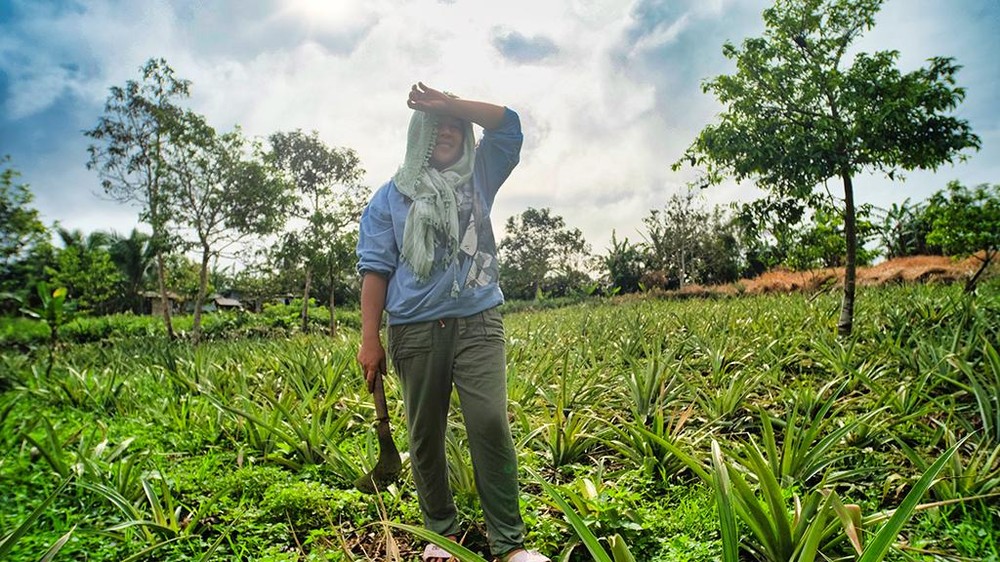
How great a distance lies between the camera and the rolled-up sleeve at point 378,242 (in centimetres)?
189

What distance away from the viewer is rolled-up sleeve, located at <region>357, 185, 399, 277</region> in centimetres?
189

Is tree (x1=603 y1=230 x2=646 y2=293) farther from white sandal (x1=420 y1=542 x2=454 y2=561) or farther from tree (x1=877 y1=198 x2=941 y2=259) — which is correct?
white sandal (x1=420 y1=542 x2=454 y2=561)

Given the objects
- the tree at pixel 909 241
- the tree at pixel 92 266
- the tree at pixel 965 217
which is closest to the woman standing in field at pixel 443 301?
the tree at pixel 965 217

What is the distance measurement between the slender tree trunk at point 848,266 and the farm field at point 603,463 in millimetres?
374

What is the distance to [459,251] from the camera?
6.21 ft

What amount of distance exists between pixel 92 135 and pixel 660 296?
17.7 metres

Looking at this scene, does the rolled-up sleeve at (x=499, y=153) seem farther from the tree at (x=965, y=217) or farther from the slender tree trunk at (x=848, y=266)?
the tree at (x=965, y=217)

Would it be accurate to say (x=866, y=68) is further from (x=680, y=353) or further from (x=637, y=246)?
(x=637, y=246)

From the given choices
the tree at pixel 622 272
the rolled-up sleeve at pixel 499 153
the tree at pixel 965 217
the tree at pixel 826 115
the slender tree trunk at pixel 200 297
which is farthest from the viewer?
the tree at pixel 622 272

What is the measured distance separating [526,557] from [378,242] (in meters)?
1.22

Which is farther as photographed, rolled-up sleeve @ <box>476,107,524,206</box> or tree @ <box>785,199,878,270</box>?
tree @ <box>785,199,878,270</box>

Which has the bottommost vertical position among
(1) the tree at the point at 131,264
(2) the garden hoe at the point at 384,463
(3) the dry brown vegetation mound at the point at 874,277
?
(2) the garden hoe at the point at 384,463

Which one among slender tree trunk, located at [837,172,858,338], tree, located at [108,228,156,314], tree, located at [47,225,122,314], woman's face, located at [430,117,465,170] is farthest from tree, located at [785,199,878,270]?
tree, located at [108,228,156,314]

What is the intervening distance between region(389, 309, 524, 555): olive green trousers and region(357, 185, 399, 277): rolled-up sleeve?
24 centimetres
